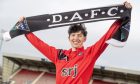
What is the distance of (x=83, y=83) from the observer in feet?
14.2

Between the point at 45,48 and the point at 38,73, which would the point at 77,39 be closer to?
the point at 45,48

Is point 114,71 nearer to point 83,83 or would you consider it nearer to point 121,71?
point 121,71

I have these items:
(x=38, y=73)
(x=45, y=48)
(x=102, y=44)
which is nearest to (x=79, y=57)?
(x=102, y=44)

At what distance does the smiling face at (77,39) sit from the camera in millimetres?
4359

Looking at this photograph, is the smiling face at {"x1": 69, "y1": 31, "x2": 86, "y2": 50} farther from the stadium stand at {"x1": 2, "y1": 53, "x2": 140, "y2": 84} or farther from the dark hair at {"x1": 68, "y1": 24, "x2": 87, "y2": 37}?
the stadium stand at {"x1": 2, "y1": 53, "x2": 140, "y2": 84}

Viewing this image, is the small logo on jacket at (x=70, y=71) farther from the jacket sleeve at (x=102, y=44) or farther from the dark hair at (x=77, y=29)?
the dark hair at (x=77, y=29)

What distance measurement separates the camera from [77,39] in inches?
172

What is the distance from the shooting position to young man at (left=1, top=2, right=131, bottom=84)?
4.31 m

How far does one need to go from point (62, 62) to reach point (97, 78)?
1600cm

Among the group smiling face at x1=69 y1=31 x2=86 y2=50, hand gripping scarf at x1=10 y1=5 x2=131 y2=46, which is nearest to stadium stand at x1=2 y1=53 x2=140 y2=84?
hand gripping scarf at x1=10 y1=5 x2=131 y2=46

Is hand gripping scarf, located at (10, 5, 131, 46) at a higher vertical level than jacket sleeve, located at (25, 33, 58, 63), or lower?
higher

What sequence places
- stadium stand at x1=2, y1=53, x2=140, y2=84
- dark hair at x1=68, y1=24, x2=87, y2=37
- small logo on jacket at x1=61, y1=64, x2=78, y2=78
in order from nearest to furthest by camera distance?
small logo on jacket at x1=61, y1=64, x2=78, y2=78 < dark hair at x1=68, y1=24, x2=87, y2=37 < stadium stand at x1=2, y1=53, x2=140, y2=84

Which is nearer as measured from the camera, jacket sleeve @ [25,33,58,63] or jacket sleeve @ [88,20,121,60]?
jacket sleeve @ [88,20,121,60]

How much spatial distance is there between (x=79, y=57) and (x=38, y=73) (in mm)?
17689
